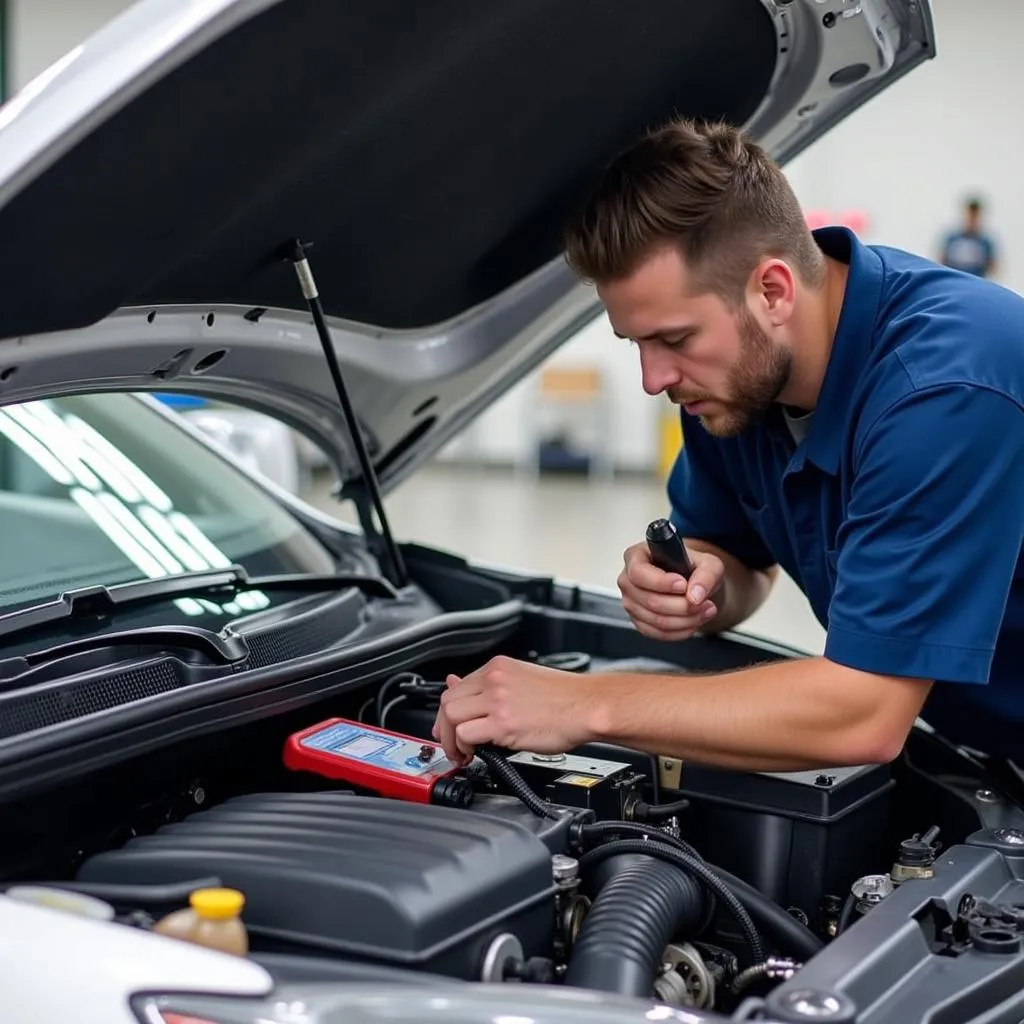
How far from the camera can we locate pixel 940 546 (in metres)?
1.49

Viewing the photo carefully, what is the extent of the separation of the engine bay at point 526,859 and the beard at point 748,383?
0.44 meters

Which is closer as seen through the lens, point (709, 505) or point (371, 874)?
point (371, 874)

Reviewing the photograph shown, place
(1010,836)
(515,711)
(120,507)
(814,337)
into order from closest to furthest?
1. (515,711)
2. (1010,836)
3. (814,337)
4. (120,507)

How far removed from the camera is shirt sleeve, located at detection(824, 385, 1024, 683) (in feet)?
4.89

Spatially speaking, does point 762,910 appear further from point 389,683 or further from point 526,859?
point 389,683

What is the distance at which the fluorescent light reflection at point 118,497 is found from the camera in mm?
1945

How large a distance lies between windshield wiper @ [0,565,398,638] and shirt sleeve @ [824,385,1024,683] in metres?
0.84

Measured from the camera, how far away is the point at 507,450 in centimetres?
995

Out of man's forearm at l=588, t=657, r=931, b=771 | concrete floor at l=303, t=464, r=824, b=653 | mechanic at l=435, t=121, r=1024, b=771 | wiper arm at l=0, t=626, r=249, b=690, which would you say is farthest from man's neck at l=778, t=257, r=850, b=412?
concrete floor at l=303, t=464, r=824, b=653

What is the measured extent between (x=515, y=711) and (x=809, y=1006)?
0.50 meters

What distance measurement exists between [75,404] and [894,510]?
1275 mm

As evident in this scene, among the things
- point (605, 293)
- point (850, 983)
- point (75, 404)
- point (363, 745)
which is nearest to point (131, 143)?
point (605, 293)

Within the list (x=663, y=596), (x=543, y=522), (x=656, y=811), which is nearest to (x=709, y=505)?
(x=663, y=596)

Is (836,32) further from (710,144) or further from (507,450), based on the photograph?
(507,450)
